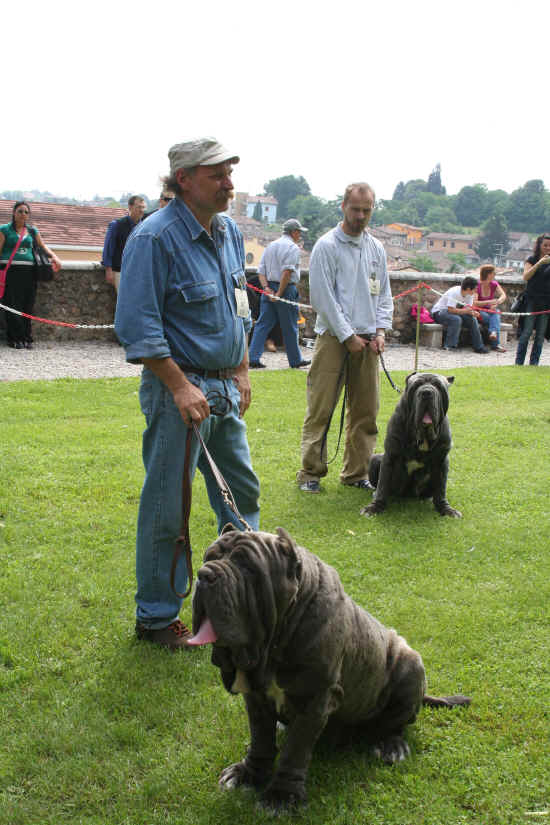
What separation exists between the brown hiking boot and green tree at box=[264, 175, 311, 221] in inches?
5248

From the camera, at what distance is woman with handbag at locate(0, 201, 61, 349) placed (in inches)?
439

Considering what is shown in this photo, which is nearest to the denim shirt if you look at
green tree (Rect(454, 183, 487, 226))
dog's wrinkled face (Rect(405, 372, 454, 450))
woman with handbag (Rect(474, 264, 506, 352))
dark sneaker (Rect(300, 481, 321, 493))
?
dog's wrinkled face (Rect(405, 372, 454, 450))

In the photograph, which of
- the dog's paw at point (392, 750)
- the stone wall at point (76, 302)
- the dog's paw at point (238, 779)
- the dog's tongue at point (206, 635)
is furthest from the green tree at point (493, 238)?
the dog's tongue at point (206, 635)

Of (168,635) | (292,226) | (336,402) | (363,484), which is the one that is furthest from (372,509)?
(292,226)

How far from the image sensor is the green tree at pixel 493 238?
9644cm

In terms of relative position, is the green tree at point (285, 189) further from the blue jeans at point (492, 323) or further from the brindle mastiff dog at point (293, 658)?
the brindle mastiff dog at point (293, 658)

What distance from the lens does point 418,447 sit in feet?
17.9

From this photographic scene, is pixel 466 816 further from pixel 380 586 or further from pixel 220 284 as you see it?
pixel 220 284

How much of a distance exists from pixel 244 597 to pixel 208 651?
1.76m

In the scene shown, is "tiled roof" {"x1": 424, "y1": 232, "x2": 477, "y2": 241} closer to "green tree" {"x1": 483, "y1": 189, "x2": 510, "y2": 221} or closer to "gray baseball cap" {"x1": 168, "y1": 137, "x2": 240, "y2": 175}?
"green tree" {"x1": 483, "y1": 189, "x2": 510, "y2": 221}

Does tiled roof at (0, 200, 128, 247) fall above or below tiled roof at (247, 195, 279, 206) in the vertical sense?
below

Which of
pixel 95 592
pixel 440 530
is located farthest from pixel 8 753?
pixel 440 530

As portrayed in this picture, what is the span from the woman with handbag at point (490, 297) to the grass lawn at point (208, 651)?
8.05 m

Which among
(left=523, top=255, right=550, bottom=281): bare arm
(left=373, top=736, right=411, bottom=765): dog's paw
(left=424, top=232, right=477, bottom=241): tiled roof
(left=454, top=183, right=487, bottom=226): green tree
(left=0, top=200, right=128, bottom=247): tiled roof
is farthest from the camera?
(left=454, top=183, right=487, bottom=226): green tree
